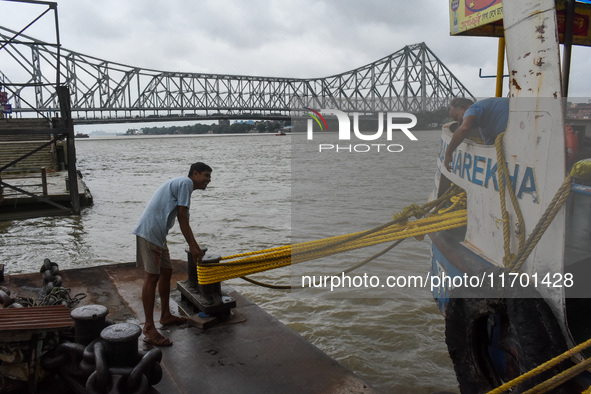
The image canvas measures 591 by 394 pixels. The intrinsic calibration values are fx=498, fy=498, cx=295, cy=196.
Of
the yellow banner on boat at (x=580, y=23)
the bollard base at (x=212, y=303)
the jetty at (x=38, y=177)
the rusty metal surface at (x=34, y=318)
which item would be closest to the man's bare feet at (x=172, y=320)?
the bollard base at (x=212, y=303)

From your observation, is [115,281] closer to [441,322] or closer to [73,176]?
[441,322]

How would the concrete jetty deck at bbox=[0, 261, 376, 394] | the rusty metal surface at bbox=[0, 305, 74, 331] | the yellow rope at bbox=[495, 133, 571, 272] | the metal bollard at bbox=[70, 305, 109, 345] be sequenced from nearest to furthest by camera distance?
the yellow rope at bbox=[495, 133, 571, 272]
the rusty metal surface at bbox=[0, 305, 74, 331]
the metal bollard at bbox=[70, 305, 109, 345]
the concrete jetty deck at bbox=[0, 261, 376, 394]

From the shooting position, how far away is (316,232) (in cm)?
1066

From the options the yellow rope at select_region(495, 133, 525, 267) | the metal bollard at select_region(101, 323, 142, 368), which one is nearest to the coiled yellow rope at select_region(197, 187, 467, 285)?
the yellow rope at select_region(495, 133, 525, 267)

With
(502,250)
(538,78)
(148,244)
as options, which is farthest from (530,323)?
(148,244)

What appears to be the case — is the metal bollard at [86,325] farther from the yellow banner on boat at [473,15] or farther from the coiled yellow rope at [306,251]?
the yellow banner on boat at [473,15]

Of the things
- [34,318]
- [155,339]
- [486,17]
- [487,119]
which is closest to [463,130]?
[487,119]

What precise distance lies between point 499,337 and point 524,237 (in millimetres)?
706

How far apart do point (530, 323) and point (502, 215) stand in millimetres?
640

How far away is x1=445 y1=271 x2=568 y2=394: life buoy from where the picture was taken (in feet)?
7.84

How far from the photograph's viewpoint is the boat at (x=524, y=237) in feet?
7.84

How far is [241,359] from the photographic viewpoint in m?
3.47

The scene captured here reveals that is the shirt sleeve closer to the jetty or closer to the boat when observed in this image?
the boat

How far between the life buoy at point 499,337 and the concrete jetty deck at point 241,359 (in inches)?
25.7
